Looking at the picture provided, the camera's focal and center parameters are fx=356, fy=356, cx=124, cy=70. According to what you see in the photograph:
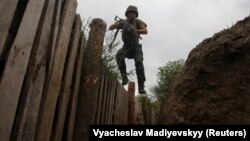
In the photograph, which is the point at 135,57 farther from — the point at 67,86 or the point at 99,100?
the point at 67,86

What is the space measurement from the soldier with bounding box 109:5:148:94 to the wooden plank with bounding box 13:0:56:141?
368cm

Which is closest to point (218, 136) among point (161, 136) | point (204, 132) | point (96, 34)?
point (204, 132)

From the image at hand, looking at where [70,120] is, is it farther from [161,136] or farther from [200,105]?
[200,105]

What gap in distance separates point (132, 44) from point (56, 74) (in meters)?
3.79

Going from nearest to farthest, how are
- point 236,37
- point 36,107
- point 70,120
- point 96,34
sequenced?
point 36,107
point 70,120
point 236,37
point 96,34

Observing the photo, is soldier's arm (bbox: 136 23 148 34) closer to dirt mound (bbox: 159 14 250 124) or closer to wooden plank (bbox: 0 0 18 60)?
dirt mound (bbox: 159 14 250 124)

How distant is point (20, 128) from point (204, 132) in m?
1.45

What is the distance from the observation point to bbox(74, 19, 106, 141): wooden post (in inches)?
134

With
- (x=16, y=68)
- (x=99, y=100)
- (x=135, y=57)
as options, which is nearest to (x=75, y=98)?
(x=99, y=100)

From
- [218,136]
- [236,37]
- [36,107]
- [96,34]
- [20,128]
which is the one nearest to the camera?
[20,128]

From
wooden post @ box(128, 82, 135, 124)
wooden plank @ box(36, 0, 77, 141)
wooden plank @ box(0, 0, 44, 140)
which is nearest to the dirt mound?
wooden plank @ box(36, 0, 77, 141)

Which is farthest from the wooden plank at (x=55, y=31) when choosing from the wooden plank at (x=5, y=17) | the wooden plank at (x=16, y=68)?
the wooden plank at (x=5, y=17)

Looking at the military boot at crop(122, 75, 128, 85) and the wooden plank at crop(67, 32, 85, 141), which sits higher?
the military boot at crop(122, 75, 128, 85)

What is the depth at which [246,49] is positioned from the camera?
332 cm
